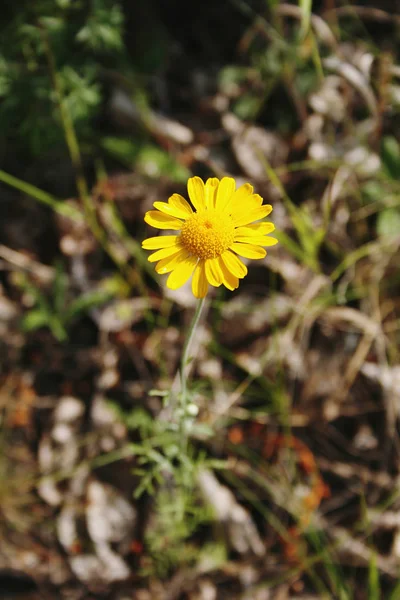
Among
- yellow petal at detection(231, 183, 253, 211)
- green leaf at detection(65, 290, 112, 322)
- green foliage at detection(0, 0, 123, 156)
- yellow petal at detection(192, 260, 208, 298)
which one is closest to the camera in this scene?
yellow petal at detection(192, 260, 208, 298)

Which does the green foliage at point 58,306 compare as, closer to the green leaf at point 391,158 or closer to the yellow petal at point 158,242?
the yellow petal at point 158,242

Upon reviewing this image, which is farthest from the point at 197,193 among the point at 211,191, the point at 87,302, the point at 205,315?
the point at 87,302

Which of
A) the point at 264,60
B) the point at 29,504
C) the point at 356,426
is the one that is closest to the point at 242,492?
the point at 356,426

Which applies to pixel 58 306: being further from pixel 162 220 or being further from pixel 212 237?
pixel 212 237

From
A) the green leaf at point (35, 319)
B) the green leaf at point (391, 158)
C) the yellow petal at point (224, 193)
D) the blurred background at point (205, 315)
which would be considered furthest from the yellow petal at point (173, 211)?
the green leaf at point (391, 158)

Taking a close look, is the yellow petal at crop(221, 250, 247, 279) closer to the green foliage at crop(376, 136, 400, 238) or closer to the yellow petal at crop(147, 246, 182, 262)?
the yellow petal at crop(147, 246, 182, 262)

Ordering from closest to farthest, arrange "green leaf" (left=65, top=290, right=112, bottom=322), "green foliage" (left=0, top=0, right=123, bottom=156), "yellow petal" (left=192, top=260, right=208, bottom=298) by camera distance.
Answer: "yellow petal" (left=192, top=260, right=208, bottom=298) → "green foliage" (left=0, top=0, right=123, bottom=156) → "green leaf" (left=65, top=290, right=112, bottom=322)

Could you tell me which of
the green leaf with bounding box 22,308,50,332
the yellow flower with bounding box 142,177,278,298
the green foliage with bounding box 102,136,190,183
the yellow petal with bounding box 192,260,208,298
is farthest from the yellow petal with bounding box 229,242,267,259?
the green leaf with bounding box 22,308,50,332

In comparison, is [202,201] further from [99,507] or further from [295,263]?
[99,507]
